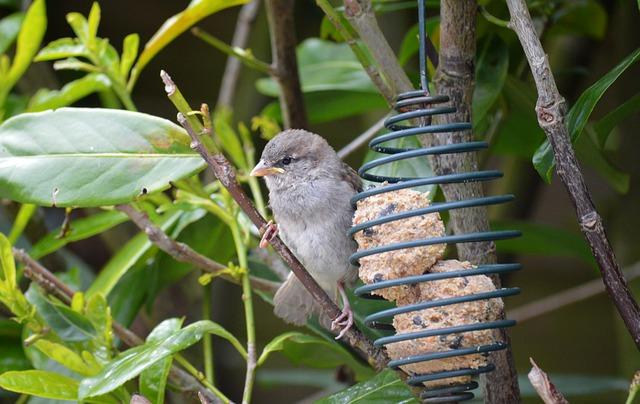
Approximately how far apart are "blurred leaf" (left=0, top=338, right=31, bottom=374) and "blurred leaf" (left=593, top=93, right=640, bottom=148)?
155 centimetres

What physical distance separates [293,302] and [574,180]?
0.98m

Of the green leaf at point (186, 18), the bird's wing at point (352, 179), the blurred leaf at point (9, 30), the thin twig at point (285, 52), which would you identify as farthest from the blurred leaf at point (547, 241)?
the blurred leaf at point (9, 30)

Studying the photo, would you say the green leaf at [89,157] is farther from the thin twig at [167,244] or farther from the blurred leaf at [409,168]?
the blurred leaf at [409,168]

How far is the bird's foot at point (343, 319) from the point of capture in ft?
6.68

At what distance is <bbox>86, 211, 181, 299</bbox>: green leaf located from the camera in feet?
7.98

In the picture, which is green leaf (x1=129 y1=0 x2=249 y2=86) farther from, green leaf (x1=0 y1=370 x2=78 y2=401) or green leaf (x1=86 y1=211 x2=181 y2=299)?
green leaf (x1=0 y1=370 x2=78 y2=401)

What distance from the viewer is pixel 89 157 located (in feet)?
6.70

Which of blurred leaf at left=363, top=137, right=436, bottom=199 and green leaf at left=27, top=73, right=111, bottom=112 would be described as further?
green leaf at left=27, top=73, right=111, bottom=112

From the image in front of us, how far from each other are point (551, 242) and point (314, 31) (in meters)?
2.07

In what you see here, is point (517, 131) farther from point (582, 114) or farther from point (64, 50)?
point (64, 50)

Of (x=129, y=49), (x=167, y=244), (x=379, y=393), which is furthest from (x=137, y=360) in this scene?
(x=129, y=49)

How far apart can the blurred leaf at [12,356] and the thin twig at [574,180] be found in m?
1.53

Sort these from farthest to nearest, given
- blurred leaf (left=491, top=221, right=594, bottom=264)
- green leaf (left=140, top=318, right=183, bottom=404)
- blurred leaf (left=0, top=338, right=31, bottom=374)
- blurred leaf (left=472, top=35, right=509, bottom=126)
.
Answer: blurred leaf (left=491, top=221, right=594, bottom=264)
blurred leaf (left=0, top=338, right=31, bottom=374)
blurred leaf (left=472, top=35, right=509, bottom=126)
green leaf (left=140, top=318, right=183, bottom=404)

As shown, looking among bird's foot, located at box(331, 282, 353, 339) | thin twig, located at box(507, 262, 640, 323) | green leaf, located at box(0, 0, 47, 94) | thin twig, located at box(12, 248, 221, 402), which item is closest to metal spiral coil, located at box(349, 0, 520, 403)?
bird's foot, located at box(331, 282, 353, 339)
